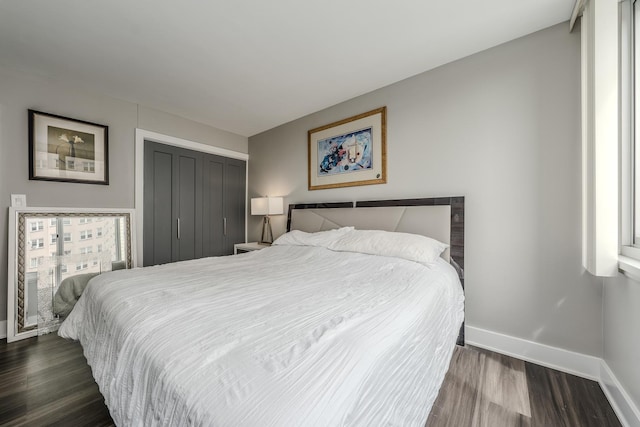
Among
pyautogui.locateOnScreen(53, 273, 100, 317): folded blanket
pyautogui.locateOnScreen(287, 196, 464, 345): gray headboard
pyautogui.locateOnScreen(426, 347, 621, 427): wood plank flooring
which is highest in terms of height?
pyautogui.locateOnScreen(287, 196, 464, 345): gray headboard

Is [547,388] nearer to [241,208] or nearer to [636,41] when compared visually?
[636,41]

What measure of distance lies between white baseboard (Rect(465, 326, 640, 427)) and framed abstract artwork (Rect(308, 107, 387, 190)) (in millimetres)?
1623

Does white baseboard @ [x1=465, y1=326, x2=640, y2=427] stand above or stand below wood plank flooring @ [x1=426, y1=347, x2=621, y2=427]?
above

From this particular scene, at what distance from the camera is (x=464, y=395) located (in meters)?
1.53

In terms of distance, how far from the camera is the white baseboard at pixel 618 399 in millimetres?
1246

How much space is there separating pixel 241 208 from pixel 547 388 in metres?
3.92

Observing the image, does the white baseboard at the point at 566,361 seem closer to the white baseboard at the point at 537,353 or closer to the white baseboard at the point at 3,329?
the white baseboard at the point at 537,353

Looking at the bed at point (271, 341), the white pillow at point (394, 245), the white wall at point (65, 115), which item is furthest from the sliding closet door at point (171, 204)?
the white pillow at point (394, 245)

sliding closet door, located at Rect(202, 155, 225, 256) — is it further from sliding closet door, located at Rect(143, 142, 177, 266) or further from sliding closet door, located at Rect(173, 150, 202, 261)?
sliding closet door, located at Rect(143, 142, 177, 266)

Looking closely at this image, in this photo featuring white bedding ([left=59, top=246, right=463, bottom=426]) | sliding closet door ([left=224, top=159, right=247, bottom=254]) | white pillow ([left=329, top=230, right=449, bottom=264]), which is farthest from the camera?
sliding closet door ([left=224, top=159, right=247, bottom=254])

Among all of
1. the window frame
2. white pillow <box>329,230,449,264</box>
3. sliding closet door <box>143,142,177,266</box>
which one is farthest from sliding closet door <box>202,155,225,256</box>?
the window frame

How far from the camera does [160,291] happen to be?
4.34 feet

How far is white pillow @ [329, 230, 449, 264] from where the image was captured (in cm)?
195

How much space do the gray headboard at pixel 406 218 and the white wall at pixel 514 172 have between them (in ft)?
0.29
